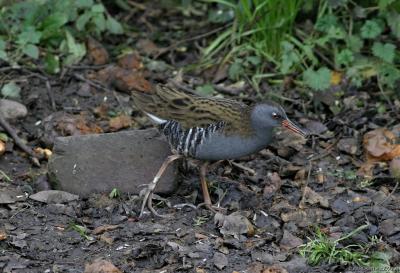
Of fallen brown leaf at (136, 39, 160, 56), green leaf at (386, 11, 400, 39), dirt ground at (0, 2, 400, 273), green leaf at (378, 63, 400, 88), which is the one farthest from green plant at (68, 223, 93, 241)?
green leaf at (386, 11, 400, 39)

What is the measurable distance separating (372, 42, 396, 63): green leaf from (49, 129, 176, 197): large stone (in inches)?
91.2

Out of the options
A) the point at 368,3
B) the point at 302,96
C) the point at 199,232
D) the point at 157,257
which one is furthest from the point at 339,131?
the point at 157,257

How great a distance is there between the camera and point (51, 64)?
8008mm

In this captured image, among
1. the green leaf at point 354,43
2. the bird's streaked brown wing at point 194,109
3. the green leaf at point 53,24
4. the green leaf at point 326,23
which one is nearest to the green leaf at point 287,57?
the green leaf at point 326,23

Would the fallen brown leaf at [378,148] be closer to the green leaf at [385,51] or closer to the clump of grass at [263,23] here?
→ the green leaf at [385,51]

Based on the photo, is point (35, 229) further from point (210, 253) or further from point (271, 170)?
point (271, 170)

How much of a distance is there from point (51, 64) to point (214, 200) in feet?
7.93

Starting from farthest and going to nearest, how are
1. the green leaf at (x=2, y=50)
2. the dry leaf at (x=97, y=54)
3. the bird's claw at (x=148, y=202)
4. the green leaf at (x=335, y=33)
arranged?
1. the dry leaf at (x=97, y=54)
2. the green leaf at (x=335, y=33)
3. the green leaf at (x=2, y=50)
4. the bird's claw at (x=148, y=202)

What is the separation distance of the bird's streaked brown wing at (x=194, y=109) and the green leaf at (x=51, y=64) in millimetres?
1714

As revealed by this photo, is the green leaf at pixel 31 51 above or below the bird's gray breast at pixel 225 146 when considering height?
above

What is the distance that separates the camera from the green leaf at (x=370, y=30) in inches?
310

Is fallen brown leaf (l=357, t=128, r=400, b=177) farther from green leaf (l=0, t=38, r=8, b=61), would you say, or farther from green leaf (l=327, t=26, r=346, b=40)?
green leaf (l=0, t=38, r=8, b=61)

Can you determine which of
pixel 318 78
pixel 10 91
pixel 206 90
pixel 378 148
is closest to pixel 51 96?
pixel 10 91

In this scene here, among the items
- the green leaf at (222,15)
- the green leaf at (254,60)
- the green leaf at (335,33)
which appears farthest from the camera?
the green leaf at (222,15)
